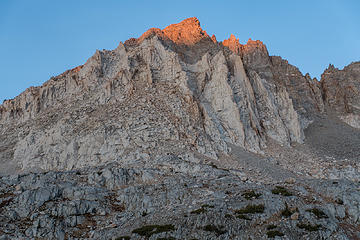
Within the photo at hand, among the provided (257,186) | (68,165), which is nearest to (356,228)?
(257,186)

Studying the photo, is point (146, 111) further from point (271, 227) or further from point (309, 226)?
point (309, 226)

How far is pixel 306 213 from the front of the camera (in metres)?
25.7

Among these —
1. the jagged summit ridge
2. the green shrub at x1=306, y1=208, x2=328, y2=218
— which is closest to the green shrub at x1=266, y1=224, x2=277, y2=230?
the green shrub at x1=306, y1=208, x2=328, y2=218

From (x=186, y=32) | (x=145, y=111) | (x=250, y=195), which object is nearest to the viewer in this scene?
(x=250, y=195)

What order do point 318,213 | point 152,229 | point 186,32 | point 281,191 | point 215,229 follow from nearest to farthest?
1. point 215,229
2. point 152,229
3. point 318,213
4. point 281,191
5. point 186,32

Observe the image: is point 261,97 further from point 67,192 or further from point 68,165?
point 67,192

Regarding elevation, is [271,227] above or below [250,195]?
below

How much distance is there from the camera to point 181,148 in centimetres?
4378

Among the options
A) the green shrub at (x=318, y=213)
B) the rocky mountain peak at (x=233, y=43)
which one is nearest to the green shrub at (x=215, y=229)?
the green shrub at (x=318, y=213)

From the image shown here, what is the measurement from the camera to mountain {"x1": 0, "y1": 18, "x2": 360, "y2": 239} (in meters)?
26.8

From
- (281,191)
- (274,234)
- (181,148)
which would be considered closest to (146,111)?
(181,148)

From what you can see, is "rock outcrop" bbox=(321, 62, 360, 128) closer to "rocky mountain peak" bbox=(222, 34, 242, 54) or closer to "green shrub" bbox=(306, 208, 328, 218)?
"rocky mountain peak" bbox=(222, 34, 242, 54)

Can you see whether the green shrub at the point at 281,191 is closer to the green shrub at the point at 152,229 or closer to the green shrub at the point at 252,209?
the green shrub at the point at 252,209

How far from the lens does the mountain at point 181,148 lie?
26766 millimetres
